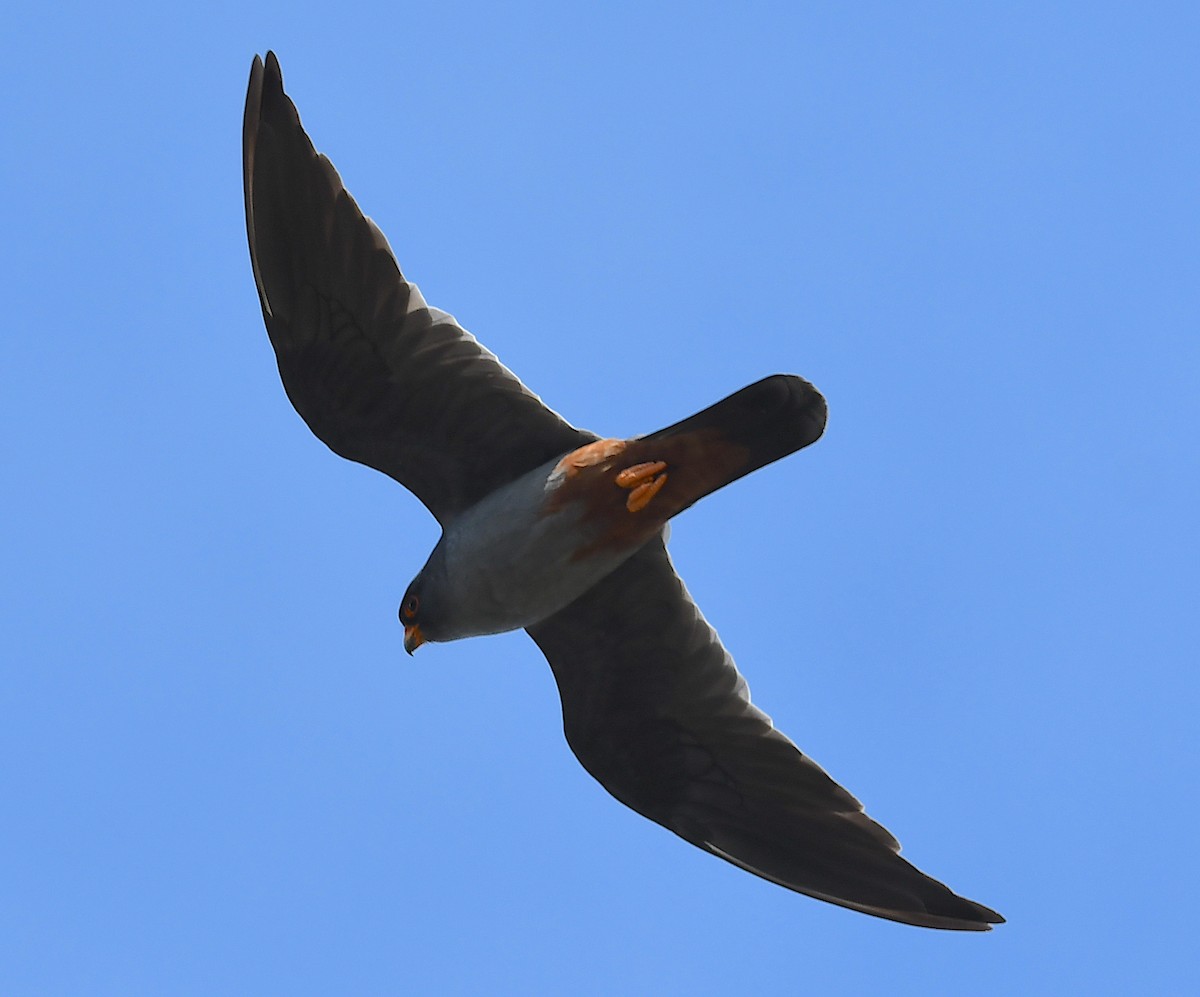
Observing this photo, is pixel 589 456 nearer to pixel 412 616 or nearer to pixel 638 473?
pixel 638 473

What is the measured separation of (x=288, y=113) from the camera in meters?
8.16

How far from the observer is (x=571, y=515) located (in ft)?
27.7

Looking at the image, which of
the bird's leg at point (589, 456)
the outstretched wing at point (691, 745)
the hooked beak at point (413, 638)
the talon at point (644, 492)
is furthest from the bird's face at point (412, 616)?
the talon at point (644, 492)

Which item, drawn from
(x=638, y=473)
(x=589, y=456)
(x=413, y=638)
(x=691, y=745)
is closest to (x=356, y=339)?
(x=589, y=456)

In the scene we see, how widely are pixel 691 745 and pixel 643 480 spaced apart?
6.04 ft

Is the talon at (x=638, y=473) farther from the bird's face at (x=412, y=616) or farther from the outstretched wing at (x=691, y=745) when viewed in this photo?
the bird's face at (x=412, y=616)

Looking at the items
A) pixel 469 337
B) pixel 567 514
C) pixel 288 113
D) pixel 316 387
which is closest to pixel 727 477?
pixel 567 514

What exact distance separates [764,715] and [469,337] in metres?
2.80

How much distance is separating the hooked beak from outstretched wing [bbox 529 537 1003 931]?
0.66 meters

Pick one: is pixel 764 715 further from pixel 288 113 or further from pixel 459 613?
pixel 288 113

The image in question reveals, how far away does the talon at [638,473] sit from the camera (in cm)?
830

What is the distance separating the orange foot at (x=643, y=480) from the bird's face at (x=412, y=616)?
1.38m

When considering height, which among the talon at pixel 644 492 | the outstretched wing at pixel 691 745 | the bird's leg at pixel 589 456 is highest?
the bird's leg at pixel 589 456

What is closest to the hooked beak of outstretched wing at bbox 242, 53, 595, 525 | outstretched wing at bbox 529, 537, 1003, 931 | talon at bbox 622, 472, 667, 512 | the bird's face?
the bird's face
